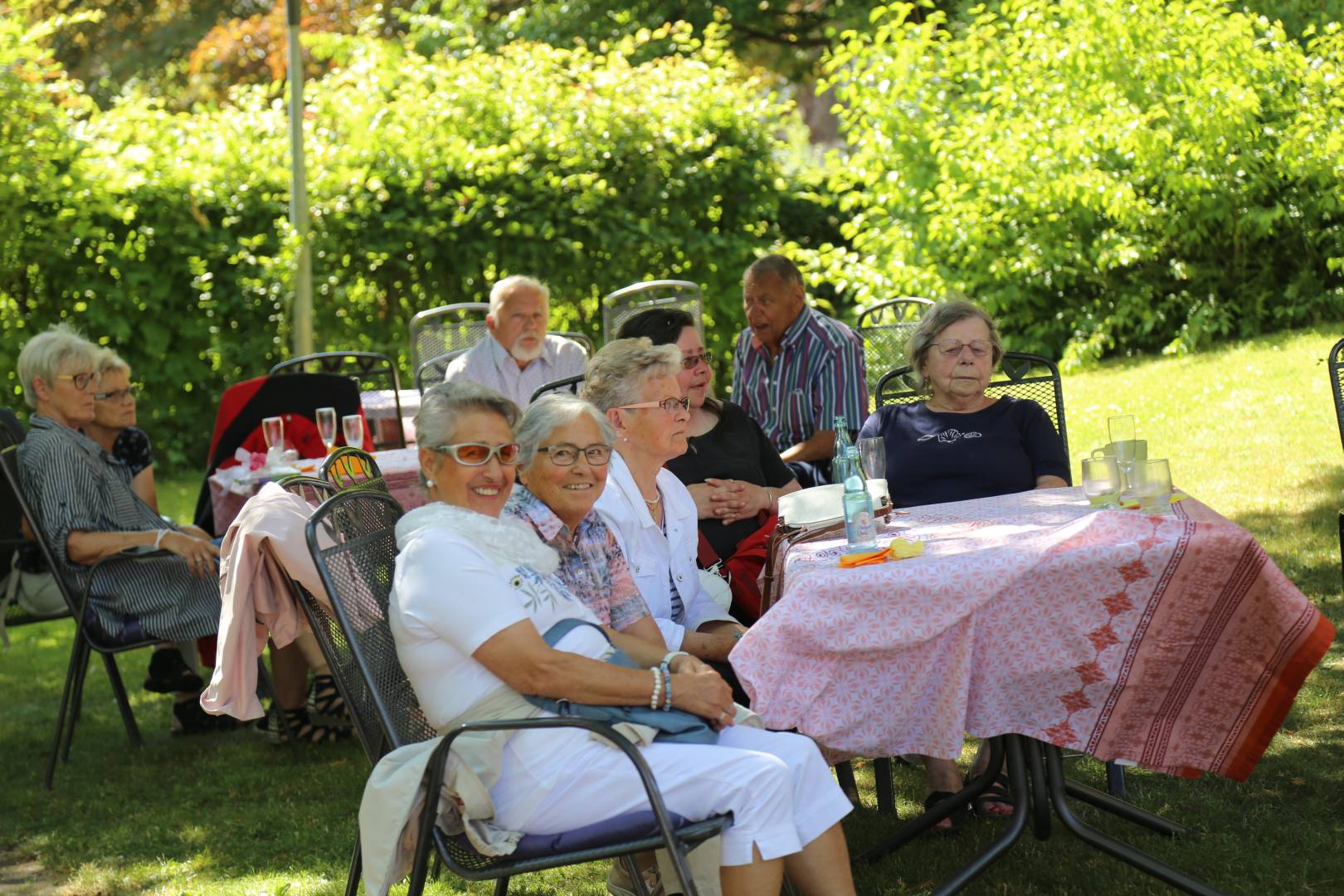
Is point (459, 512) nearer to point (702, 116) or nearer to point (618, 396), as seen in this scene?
point (618, 396)

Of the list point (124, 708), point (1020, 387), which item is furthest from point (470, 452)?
point (124, 708)

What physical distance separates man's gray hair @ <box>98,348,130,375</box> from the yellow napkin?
305 cm

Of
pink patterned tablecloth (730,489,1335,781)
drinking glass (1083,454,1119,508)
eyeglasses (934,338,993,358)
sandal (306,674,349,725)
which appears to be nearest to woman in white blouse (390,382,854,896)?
pink patterned tablecloth (730,489,1335,781)

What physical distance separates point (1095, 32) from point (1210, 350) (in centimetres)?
226

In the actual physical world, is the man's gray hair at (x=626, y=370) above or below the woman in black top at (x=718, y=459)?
above

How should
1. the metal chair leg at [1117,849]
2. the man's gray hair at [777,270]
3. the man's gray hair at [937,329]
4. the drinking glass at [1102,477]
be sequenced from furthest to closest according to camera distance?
the man's gray hair at [777,270]
the man's gray hair at [937,329]
the drinking glass at [1102,477]
the metal chair leg at [1117,849]

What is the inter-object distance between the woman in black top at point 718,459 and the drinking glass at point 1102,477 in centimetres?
98

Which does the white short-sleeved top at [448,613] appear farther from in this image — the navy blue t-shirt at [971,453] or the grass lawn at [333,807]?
the navy blue t-shirt at [971,453]

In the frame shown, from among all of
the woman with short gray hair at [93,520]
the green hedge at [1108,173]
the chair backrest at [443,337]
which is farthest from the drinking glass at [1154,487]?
the green hedge at [1108,173]

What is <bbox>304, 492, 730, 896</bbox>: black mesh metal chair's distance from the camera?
8.33 feet

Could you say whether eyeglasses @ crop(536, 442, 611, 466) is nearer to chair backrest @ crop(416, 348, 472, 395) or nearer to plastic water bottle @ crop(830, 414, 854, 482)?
plastic water bottle @ crop(830, 414, 854, 482)

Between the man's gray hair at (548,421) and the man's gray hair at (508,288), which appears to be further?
the man's gray hair at (508,288)

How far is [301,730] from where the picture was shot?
5.00 m

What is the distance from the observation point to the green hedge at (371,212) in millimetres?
9922
